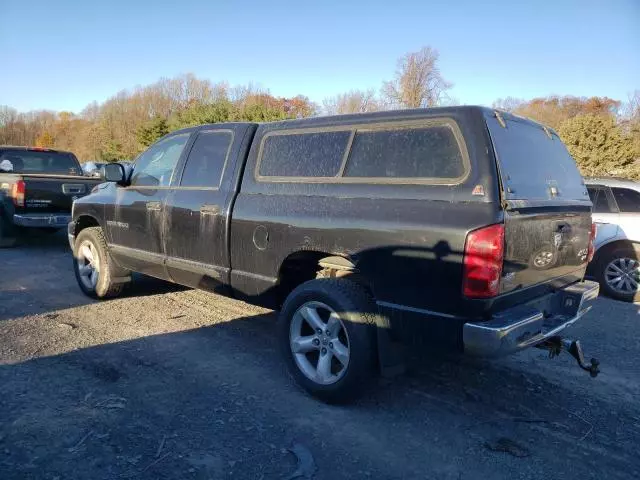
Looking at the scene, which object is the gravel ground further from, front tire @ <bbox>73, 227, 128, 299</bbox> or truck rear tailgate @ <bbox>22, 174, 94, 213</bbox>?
truck rear tailgate @ <bbox>22, 174, 94, 213</bbox>

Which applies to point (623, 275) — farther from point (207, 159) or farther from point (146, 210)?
point (146, 210)

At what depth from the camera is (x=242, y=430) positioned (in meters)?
3.03

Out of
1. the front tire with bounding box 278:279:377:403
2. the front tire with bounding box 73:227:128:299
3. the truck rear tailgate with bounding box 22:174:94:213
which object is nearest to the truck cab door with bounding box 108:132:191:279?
the front tire with bounding box 73:227:128:299

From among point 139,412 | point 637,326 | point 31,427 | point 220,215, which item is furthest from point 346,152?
point 637,326

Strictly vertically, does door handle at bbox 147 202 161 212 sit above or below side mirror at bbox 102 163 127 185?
below

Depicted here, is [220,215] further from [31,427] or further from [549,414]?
[549,414]

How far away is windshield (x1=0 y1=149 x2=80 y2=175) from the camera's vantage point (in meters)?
9.91

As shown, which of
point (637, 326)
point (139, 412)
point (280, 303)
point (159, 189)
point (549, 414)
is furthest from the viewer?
point (637, 326)

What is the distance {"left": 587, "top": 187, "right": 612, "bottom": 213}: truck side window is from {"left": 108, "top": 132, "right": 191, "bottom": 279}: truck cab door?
604cm

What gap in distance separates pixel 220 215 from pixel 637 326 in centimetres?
489

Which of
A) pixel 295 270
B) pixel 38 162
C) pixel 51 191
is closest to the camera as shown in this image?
pixel 295 270

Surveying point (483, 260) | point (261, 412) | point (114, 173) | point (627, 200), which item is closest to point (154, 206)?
point (114, 173)

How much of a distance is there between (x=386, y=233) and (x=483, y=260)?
64 centimetres

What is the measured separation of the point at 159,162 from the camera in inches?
202
